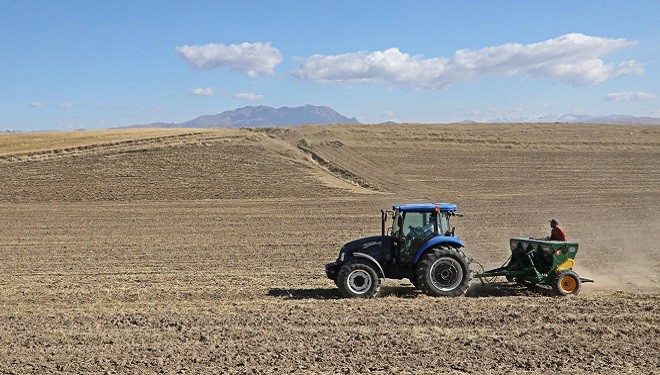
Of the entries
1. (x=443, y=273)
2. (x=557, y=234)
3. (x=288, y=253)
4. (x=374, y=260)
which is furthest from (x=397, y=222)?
(x=288, y=253)

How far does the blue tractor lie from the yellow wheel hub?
174 cm

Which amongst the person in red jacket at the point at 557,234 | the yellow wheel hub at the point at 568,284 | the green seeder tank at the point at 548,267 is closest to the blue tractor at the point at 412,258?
the green seeder tank at the point at 548,267

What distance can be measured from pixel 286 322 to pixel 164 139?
3804 cm

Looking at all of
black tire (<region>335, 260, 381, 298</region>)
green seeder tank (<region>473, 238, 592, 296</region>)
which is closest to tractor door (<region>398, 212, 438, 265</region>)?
black tire (<region>335, 260, 381, 298</region>)

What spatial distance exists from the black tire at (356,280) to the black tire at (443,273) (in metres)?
0.80

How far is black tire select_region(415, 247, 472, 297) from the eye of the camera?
10.7 meters

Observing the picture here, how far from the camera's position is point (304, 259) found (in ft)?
52.7

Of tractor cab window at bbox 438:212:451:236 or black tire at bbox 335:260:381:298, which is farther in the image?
tractor cab window at bbox 438:212:451:236

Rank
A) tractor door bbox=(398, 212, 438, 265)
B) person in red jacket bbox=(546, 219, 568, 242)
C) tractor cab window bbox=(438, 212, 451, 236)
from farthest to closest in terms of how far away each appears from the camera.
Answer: person in red jacket bbox=(546, 219, 568, 242), tractor cab window bbox=(438, 212, 451, 236), tractor door bbox=(398, 212, 438, 265)

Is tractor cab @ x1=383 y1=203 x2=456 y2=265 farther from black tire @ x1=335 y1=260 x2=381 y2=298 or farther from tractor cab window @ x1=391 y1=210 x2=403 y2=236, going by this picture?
black tire @ x1=335 y1=260 x2=381 y2=298

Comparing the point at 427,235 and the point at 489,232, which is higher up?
the point at 427,235

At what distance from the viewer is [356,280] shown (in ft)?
35.7

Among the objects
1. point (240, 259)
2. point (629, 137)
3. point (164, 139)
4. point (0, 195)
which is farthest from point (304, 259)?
point (629, 137)

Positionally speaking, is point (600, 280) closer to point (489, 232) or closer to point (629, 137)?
point (489, 232)
